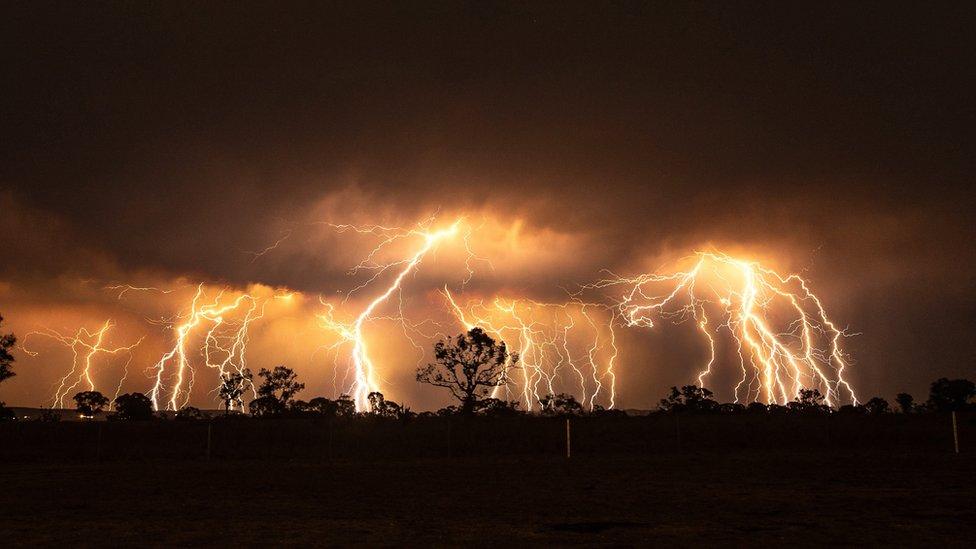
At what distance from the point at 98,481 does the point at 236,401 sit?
50.2 m

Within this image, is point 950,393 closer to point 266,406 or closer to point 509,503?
point 266,406

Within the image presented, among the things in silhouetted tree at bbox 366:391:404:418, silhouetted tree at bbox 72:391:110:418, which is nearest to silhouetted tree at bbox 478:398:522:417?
silhouetted tree at bbox 366:391:404:418

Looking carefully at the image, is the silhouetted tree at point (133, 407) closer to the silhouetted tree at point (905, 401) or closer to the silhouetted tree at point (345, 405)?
the silhouetted tree at point (345, 405)

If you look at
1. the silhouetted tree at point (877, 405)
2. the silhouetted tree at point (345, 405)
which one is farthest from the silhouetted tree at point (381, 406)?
the silhouetted tree at point (877, 405)

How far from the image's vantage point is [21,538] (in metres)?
9.64

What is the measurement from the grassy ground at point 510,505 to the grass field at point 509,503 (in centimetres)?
4

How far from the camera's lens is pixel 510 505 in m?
13.0

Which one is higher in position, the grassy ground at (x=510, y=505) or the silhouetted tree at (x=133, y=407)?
the silhouetted tree at (x=133, y=407)

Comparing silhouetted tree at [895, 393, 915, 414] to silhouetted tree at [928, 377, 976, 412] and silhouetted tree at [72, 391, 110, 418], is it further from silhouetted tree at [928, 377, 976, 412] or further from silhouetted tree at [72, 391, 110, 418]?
silhouetted tree at [72, 391, 110, 418]

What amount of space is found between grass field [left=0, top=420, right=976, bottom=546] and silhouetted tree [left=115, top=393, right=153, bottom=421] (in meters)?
41.8

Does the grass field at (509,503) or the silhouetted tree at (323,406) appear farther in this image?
the silhouetted tree at (323,406)

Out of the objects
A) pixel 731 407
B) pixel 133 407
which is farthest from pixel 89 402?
pixel 731 407

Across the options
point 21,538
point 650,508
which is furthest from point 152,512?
point 650,508

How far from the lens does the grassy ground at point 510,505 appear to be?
31.6ft
